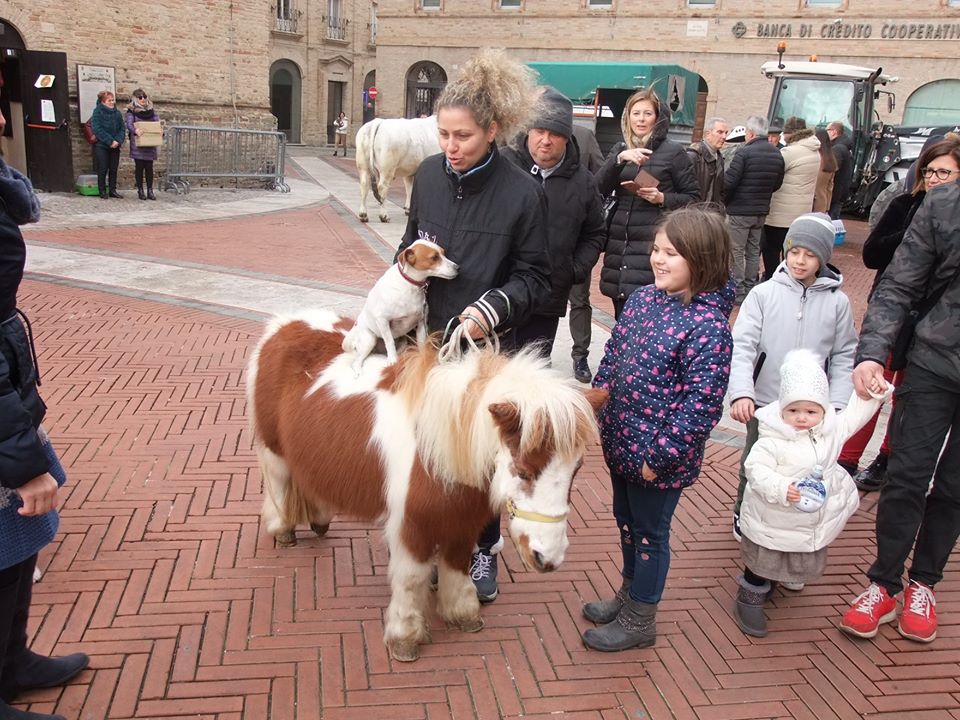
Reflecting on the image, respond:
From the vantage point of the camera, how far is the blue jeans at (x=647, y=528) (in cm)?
298

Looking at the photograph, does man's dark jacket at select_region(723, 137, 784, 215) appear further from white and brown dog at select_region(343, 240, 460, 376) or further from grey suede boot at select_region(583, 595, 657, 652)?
grey suede boot at select_region(583, 595, 657, 652)

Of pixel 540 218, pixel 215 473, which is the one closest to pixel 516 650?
pixel 540 218

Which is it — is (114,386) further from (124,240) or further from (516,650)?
(124,240)

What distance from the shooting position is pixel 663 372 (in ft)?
9.18

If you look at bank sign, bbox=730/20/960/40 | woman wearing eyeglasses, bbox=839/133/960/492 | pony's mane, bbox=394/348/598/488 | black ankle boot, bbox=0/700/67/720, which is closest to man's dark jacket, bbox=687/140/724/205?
woman wearing eyeglasses, bbox=839/133/960/492

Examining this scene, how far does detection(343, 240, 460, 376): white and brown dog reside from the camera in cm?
299

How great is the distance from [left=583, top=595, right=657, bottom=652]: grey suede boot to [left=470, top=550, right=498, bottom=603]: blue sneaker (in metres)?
0.49

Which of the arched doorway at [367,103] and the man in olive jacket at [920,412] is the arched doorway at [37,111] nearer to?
the man in olive jacket at [920,412]

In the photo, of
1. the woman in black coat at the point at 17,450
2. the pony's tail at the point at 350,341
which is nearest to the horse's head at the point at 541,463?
the pony's tail at the point at 350,341

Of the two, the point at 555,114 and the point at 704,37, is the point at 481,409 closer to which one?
the point at 555,114

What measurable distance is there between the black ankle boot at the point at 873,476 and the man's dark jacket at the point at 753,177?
446cm

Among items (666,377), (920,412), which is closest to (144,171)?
(666,377)

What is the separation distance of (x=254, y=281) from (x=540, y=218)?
6593mm

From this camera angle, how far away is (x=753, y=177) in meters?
8.34
